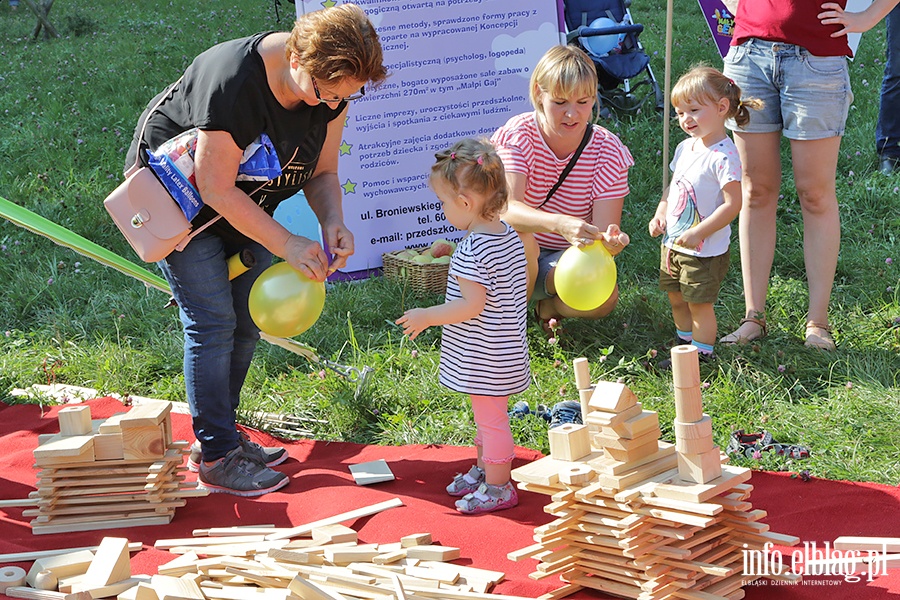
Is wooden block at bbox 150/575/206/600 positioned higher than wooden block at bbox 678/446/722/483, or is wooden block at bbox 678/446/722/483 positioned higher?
wooden block at bbox 678/446/722/483

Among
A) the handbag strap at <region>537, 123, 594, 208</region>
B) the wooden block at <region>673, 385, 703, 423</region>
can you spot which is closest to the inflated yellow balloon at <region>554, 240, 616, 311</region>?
the handbag strap at <region>537, 123, 594, 208</region>

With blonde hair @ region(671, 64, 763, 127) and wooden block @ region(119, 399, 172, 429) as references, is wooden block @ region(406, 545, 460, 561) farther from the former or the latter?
blonde hair @ region(671, 64, 763, 127)

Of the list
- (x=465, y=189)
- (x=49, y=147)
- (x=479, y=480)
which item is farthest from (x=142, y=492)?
(x=49, y=147)

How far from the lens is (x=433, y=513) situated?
138 inches

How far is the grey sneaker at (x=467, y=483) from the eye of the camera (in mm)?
3646

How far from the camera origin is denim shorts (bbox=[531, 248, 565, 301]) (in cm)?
484

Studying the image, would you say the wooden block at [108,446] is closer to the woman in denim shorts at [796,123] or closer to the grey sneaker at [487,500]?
the grey sneaker at [487,500]

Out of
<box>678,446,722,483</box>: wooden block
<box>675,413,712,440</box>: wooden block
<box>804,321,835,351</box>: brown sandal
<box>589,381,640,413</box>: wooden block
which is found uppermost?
<box>589,381,640,413</box>: wooden block

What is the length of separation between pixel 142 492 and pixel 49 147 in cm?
526

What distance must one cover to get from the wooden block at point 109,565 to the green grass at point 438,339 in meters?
1.39

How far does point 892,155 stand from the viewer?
693cm

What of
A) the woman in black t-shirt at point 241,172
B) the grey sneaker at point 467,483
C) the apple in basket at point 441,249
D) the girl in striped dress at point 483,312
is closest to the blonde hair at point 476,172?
the girl in striped dress at point 483,312

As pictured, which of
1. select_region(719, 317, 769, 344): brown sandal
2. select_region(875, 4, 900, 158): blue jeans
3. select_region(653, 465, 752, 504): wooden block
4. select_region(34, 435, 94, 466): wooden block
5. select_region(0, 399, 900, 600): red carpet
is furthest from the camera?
select_region(875, 4, 900, 158): blue jeans

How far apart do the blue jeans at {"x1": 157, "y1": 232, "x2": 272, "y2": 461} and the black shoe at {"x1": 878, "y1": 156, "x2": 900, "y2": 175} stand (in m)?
4.76
